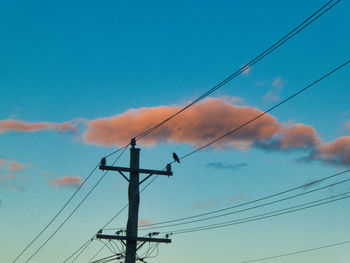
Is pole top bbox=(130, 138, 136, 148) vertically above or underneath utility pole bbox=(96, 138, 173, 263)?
above

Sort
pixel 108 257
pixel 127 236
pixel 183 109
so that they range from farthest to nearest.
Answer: pixel 108 257 → pixel 127 236 → pixel 183 109

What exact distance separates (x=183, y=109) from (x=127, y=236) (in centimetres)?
641

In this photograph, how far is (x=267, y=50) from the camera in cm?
1648

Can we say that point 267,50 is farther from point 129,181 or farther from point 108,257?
point 108,257

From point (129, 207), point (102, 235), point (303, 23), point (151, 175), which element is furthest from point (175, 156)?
point (303, 23)

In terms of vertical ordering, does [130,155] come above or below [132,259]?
above

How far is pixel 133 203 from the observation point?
76.2 ft

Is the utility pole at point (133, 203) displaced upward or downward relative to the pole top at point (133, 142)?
downward

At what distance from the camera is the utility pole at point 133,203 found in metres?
22.8

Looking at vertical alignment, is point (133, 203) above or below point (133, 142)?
below

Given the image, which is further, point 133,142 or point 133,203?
point 133,142

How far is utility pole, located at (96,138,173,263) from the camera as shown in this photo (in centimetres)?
2283

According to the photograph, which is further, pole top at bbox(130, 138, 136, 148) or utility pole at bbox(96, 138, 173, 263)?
pole top at bbox(130, 138, 136, 148)

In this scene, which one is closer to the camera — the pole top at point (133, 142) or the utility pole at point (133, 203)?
the utility pole at point (133, 203)
